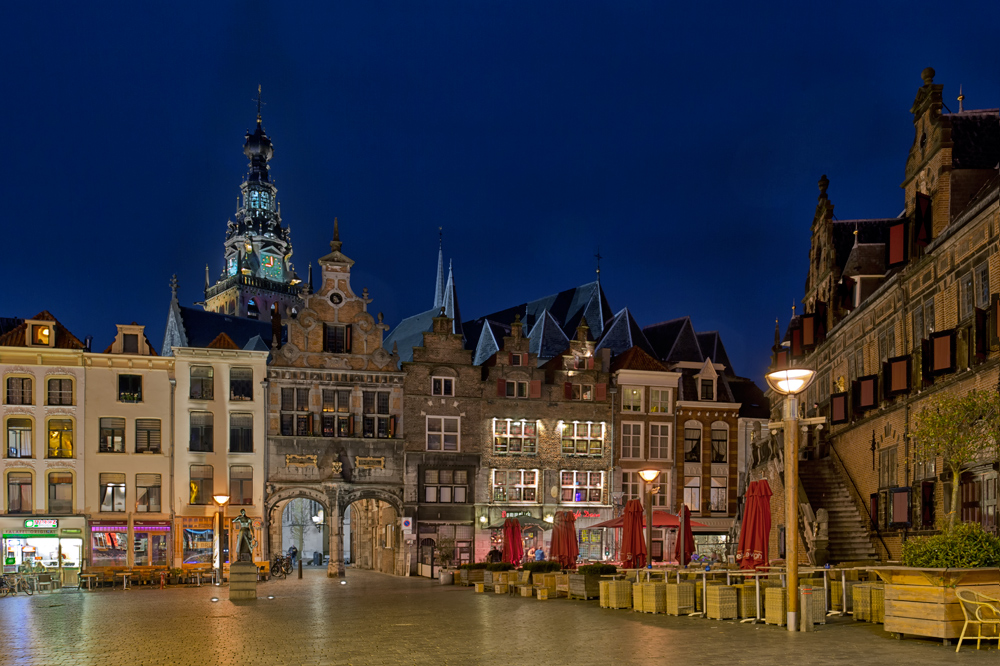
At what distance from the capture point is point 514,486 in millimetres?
45156

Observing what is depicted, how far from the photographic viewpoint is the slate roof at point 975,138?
79.7ft

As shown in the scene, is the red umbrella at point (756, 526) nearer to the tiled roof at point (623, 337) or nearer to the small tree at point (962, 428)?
the small tree at point (962, 428)

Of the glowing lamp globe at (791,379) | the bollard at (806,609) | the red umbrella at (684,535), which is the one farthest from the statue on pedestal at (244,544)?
the glowing lamp globe at (791,379)

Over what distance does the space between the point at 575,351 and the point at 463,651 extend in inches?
1336

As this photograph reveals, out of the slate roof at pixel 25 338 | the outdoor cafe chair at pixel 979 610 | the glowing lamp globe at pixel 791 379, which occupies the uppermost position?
the slate roof at pixel 25 338

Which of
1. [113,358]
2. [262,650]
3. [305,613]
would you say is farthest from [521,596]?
[113,358]

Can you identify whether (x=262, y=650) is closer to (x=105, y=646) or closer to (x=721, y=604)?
(x=105, y=646)

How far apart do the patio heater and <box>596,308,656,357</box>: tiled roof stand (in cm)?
3581

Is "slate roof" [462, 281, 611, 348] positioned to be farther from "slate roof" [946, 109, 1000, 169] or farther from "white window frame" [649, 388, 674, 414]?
"slate roof" [946, 109, 1000, 169]

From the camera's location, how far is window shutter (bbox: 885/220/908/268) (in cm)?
2552

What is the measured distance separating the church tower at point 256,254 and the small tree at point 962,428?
102006 millimetres

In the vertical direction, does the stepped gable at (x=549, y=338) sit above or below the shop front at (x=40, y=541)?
above

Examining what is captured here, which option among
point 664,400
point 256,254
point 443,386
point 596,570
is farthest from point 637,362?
point 256,254

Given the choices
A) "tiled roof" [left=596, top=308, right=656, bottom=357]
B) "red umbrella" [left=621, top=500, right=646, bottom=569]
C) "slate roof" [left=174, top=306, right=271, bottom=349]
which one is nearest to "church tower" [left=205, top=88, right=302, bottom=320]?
"slate roof" [left=174, top=306, right=271, bottom=349]
